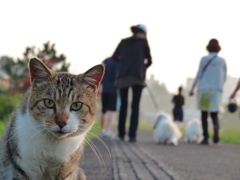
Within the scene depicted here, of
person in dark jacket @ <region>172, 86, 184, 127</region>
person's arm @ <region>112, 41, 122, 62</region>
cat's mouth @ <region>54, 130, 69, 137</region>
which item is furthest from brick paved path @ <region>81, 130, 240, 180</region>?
person in dark jacket @ <region>172, 86, 184, 127</region>

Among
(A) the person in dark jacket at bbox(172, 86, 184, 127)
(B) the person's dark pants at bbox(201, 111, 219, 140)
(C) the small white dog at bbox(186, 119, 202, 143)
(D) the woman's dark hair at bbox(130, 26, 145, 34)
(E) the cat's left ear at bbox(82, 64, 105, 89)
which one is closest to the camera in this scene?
(E) the cat's left ear at bbox(82, 64, 105, 89)

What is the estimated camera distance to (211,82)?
1070 cm

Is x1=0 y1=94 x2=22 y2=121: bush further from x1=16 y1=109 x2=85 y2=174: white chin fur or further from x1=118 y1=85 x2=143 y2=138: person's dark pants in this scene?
x1=16 y1=109 x2=85 y2=174: white chin fur

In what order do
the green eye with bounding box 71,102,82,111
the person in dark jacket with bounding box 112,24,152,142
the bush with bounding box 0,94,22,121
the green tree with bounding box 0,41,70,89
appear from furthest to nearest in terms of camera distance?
1. the green tree with bounding box 0,41,70,89
2. the bush with bounding box 0,94,22,121
3. the person in dark jacket with bounding box 112,24,152,142
4. the green eye with bounding box 71,102,82,111

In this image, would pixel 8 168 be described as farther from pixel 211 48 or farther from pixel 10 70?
pixel 10 70

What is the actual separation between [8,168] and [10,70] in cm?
2227

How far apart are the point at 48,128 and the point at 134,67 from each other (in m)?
6.41

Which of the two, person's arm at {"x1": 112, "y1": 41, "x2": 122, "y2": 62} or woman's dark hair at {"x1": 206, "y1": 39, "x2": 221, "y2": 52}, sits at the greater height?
woman's dark hair at {"x1": 206, "y1": 39, "x2": 221, "y2": 52}

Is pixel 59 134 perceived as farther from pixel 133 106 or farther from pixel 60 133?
pixel 133 106

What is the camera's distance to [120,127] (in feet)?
33.0

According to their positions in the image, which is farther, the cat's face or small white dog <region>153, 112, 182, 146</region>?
small white dog <region>153, 112, 182, 146</region>

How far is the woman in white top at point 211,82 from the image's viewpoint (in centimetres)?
1062

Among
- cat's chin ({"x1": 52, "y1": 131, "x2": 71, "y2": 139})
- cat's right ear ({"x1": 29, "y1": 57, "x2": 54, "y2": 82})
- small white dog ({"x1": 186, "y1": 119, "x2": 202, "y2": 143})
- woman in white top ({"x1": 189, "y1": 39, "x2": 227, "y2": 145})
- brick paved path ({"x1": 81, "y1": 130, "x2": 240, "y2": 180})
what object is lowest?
brick paved path ({"x1": 81, "y1": 130, "x2": 240, "y2": 180})

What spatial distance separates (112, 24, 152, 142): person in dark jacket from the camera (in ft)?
30.6
